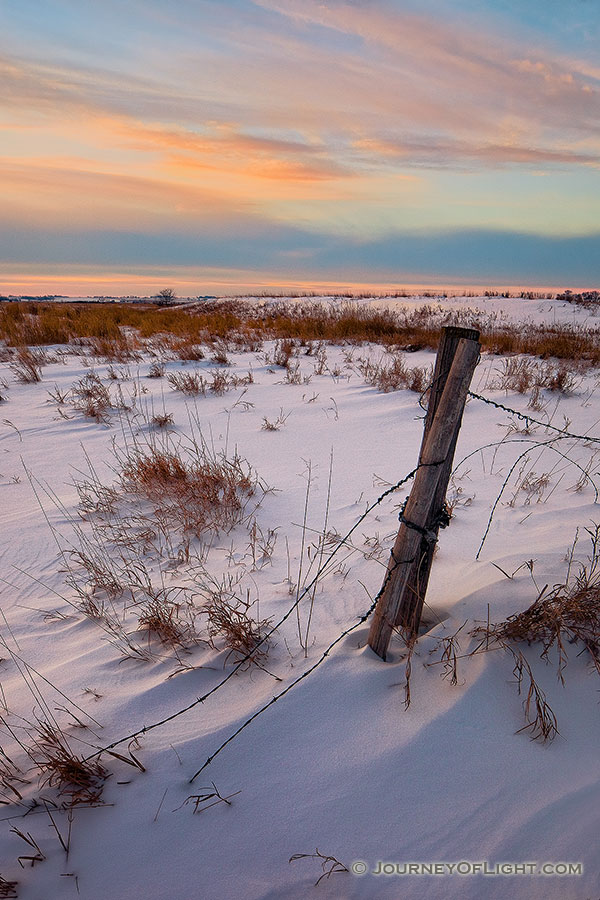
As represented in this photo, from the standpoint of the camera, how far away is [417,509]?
1790 millimetres

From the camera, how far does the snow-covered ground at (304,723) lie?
134 centimetres

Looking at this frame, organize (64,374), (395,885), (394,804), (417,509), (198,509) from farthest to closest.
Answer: (64,374) → (198,509) → (417,509) → (394,804) → (395,885)

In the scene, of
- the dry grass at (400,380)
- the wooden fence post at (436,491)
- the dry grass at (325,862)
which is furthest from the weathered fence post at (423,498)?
the dry grass at (400,380)

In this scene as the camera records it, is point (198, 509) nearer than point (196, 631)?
No

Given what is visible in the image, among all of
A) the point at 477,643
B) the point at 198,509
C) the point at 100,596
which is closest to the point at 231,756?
the point at 477,643

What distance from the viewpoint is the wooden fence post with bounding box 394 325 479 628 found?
5.41 ft

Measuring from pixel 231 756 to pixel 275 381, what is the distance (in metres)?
6.26

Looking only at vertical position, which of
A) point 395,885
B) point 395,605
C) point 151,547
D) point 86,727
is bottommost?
point 395,885

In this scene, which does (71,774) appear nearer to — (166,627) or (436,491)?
(166,627)

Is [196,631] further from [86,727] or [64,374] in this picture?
[64,374]

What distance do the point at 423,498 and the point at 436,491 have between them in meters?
0.06

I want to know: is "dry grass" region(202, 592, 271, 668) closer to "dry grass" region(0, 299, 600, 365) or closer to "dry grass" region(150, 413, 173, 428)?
"dry grass" region(150, 413, 173, 428)

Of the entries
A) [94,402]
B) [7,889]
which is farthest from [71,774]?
[94,402]

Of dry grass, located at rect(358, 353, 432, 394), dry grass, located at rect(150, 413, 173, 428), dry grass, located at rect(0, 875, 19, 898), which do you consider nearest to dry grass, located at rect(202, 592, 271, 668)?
dry grass, located at rect(0, 875, 19, 898)
